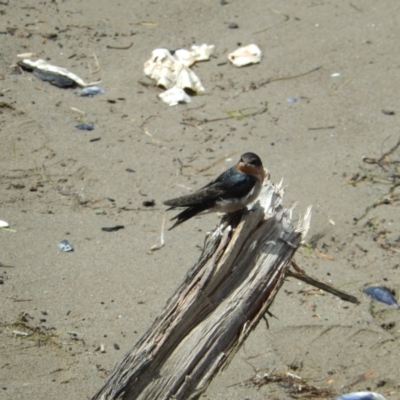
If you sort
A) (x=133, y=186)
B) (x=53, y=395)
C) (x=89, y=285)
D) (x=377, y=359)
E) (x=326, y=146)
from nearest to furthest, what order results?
(x=53, y=395), (x=377, y=359), (x=89, y=285), (x=133, y=186), (x=326, y=146)

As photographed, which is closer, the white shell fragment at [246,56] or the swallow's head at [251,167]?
the swallow's head at [251,167]

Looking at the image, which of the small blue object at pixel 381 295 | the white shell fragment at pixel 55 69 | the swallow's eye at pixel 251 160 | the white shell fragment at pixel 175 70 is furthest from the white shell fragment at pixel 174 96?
the swallow's eye at pixel 251 160

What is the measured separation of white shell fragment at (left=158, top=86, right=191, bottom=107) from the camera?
6.36 meters

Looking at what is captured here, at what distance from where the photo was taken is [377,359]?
4328 millimetres

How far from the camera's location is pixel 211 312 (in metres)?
3.22

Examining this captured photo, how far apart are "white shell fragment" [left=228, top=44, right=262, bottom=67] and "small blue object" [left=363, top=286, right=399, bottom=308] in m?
2.78

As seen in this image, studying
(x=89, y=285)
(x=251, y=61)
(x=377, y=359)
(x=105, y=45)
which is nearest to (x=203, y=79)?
(x=251, y=61)

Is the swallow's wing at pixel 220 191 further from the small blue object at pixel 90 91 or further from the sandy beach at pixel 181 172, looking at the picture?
the small blue object at pixel 90 91

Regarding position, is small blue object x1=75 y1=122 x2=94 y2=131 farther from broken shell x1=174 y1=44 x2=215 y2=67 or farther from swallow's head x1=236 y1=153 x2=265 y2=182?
swallow's head x1=236 y1=153 x2=265 y2=182

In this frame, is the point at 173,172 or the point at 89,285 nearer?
the point at 89,285

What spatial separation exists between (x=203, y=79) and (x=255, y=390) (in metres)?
3.37

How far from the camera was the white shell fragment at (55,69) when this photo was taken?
21.2ft

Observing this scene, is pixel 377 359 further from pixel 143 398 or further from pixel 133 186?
pixel 133 186

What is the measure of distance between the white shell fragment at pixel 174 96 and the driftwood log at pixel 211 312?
310 centimetres
